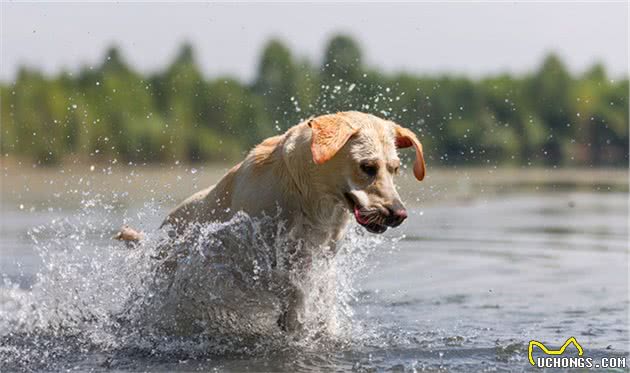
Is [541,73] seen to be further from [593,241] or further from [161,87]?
[593,241]

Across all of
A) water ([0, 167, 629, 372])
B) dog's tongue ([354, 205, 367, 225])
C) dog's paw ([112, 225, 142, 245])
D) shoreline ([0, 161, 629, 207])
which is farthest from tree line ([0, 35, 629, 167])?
dog's tongue ([354, 205, 367, 225])

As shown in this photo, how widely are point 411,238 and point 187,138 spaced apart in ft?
112

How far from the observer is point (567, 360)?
22.7 feet

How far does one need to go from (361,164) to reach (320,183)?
432 millimetres

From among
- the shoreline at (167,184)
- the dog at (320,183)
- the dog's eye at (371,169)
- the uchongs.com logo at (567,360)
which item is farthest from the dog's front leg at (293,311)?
the shoreline at (167,184)

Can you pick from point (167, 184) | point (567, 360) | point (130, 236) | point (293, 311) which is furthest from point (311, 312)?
point (167, 184)

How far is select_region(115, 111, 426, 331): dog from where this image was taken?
6.34m

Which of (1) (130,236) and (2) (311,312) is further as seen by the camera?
(1) (130,236)

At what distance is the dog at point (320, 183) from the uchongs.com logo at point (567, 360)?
1603 millimetres

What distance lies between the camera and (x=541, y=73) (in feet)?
190

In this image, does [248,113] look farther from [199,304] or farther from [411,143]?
[411,143]

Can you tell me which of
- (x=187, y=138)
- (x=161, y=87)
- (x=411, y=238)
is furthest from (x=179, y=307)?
(x=161, y=87)

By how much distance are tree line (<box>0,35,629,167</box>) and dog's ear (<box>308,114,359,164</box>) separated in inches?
986

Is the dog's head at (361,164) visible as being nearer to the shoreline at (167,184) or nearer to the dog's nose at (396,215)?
the dog's nose at (396,215)
